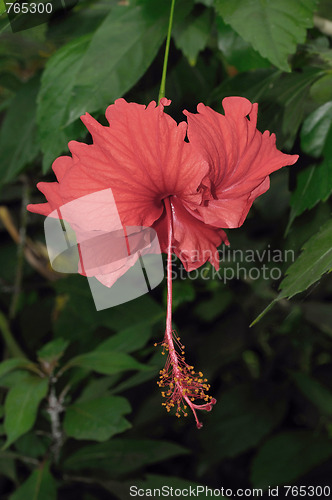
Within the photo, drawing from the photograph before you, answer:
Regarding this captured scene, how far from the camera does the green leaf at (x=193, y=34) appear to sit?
2.11ft

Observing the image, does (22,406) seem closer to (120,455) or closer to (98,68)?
(120,455)

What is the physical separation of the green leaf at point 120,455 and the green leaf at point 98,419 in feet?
0.53

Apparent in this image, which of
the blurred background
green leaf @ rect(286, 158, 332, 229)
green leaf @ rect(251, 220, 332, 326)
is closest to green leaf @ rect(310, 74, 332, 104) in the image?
the blurred background

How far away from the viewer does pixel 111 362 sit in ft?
2.52

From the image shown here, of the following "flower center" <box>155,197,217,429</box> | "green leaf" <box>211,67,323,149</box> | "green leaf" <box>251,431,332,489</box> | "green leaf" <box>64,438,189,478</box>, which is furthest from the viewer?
"green leaf" <box>251,431,332,489</box>

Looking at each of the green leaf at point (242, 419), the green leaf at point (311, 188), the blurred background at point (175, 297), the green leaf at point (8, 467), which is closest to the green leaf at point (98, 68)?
the blurred background at point (175, 297)

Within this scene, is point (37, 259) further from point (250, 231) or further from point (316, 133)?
point (316, 133)

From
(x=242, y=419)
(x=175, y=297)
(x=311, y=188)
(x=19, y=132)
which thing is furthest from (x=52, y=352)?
(x=242, y=419)

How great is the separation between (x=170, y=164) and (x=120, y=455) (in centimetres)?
70

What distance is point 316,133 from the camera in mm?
594

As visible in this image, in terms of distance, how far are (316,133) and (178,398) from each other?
1.09 feet

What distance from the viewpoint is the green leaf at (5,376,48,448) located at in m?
0.68

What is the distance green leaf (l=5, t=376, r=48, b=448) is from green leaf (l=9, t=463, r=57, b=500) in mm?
189

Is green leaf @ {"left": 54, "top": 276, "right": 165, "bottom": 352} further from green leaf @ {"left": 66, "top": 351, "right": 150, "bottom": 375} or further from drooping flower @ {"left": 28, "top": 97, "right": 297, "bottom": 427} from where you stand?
drooping flower @ {"left": 28, "top": 97, "right": 297, "bottom": 427}
